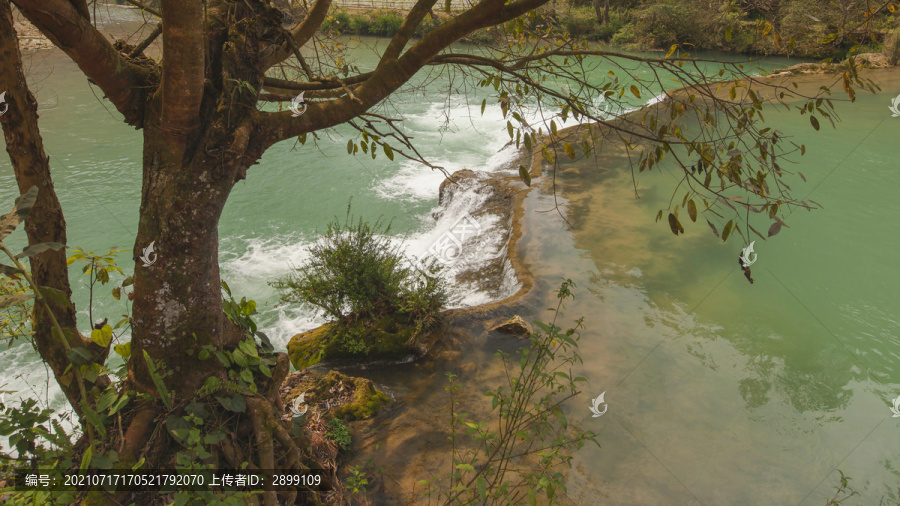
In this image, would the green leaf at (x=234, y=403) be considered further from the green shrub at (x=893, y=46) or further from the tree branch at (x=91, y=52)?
the green shrub at (x=893, y=46)

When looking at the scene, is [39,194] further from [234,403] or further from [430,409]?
[430,409]

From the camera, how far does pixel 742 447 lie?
163 inches

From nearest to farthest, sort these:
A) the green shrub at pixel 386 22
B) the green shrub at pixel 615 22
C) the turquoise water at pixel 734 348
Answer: the turquoise water at pixel 734 348
the green shrub at pixel 386 22
the green shrub at pixel 615 22

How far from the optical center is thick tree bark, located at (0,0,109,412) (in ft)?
7.57

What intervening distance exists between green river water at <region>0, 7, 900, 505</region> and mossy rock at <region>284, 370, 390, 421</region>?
0.41m

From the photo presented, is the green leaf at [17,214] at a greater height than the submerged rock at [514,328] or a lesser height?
greater

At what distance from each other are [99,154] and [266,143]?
1012cm

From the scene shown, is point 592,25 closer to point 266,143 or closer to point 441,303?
point 441,303

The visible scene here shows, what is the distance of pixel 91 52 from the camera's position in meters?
2.22

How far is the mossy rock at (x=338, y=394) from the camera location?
3.92 metres

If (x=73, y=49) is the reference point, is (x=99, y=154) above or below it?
below

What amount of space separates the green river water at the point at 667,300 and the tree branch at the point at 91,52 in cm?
255

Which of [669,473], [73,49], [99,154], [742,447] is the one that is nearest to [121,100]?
[73,49]

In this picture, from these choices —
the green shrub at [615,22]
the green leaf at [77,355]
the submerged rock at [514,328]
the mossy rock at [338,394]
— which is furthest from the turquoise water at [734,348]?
the green shrub at [615,22]
